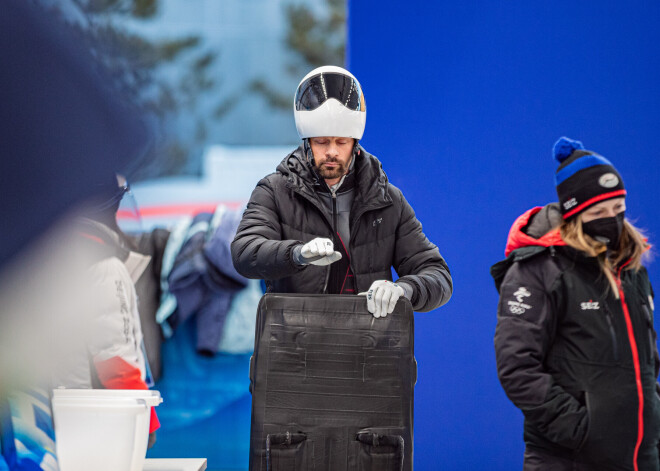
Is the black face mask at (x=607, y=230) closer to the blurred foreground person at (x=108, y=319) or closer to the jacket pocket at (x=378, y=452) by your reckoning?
the jacket pocket at (x=378, y=452)

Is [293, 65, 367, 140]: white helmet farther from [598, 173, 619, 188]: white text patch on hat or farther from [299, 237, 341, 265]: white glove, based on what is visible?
[598, 173, 619, 188]: white text patch on hat

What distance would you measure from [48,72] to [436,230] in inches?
115

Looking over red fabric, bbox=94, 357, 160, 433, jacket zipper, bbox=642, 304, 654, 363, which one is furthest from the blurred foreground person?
jacket zipper, bbox=642, 304, 654, 363

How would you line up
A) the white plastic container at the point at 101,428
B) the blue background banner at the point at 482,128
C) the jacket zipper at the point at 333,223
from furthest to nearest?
the blue background banner at the point at 482,128 → the jacket zipper at the point at 333,223 → the white plastic container at the point at 101,428

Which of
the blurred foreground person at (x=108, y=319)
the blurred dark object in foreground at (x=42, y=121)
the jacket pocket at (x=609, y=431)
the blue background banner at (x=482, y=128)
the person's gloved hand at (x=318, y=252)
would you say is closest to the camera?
the blurred dark object in foreground at (x=42, y=121)

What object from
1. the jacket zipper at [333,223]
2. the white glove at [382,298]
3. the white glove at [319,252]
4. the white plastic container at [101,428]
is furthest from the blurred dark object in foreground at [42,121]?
the jacket zipper at [333,223]

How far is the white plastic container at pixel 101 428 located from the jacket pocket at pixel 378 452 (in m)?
0.53

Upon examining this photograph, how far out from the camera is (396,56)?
134 inches

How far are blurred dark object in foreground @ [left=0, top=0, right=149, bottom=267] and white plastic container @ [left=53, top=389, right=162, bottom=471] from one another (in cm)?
95

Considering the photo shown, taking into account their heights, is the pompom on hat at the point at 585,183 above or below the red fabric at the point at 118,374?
above

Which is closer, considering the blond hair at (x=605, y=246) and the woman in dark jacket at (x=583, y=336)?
the woman in dark jacket at (x=583, y=336)

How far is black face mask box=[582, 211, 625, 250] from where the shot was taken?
2.01 m

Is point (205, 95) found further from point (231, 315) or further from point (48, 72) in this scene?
point (48, 72)

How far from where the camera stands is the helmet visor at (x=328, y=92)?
2.04 metres
